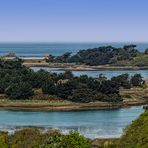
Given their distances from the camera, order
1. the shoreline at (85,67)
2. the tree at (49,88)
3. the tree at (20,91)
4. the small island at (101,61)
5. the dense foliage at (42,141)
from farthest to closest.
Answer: the small island at (101,61), the shoreline at (85,67), the tree at (49,88), the tree at (20,91), the dense foliage at (42,141)

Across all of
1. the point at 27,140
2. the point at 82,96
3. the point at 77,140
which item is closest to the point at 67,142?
the point at 77,140

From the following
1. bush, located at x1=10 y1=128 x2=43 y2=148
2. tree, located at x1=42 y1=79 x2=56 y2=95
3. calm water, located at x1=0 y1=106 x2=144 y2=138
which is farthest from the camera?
tree, located at x1=42 y1=79 x2=56 y2=95

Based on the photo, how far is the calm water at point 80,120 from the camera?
57.2m

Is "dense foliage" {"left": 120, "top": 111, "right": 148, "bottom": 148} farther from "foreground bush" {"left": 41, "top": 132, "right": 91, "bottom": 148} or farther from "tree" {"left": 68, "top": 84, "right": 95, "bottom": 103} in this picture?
"tree" {"left": 68, "top": 84, "right": 95, "bottom": 103}

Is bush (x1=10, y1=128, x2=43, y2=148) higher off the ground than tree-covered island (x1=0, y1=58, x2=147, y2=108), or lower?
higher

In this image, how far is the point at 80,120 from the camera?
6506 centimetres

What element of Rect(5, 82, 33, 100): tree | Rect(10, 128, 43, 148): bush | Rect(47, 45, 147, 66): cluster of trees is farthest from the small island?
Rect(10, 128, 43, 148): bush

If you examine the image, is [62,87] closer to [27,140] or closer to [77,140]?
[27,140]

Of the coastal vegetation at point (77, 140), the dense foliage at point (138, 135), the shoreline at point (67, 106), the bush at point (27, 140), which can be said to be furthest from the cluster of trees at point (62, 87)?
the dense foliage at point (138, 135)

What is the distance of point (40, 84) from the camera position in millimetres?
84875

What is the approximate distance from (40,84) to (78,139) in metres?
56.6

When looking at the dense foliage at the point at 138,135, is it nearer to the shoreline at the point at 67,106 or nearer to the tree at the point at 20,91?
the shoreline at the point at 67,106

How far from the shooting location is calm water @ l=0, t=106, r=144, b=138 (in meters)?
57.2

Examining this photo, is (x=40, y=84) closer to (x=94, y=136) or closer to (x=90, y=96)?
(x=90, y=96)
